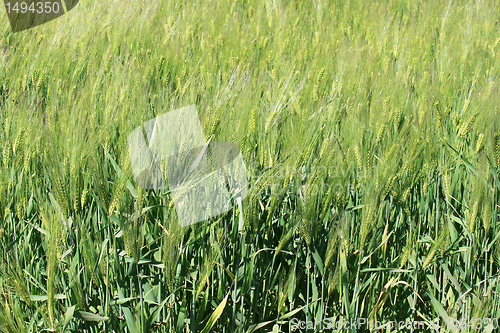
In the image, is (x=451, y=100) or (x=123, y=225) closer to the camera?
(x=123, y=225)

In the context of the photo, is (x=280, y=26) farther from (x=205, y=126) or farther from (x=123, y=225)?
(x=123, y=225)

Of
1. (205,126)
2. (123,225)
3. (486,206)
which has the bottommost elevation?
(486,206)

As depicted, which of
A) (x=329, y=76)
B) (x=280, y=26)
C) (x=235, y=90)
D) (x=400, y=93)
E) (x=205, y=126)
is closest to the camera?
(x=205, y=126)

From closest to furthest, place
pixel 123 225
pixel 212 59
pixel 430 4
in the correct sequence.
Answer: pixel 123 225, pixel 212 59, pixel 430 4

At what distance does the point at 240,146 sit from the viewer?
0.96 m

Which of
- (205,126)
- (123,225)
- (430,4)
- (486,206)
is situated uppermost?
(430,4)

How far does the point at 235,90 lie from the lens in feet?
3.64

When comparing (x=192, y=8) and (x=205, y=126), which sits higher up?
(x=192, y=8)

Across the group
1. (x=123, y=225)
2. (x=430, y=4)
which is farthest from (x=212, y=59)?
(x=430, y=4)

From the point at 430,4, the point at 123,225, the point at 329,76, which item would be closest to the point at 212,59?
the point at 329,76

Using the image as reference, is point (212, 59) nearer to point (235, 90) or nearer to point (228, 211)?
point (235, 90)

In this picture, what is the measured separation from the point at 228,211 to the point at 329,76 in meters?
0.98

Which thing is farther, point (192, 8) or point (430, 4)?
point (430, 4)

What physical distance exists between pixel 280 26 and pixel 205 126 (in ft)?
5.99
